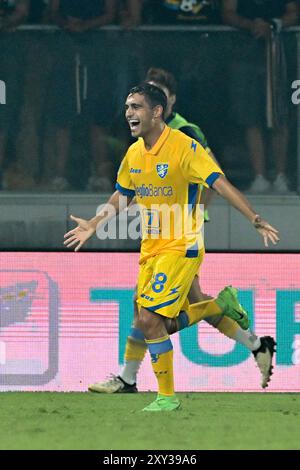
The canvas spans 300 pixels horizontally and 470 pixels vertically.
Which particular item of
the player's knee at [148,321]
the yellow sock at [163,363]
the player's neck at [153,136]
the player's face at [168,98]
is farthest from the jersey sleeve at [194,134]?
the yellow sock at [163,363]

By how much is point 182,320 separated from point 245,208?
3.63ft

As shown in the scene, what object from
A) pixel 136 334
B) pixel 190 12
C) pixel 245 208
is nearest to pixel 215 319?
pixel 136 334

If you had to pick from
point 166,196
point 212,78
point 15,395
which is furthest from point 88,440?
point 212,78

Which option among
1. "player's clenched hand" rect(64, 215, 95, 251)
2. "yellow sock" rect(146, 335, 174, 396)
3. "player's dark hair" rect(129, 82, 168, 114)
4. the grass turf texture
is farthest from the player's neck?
the grass turf texture

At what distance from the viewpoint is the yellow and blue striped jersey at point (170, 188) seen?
7.56m

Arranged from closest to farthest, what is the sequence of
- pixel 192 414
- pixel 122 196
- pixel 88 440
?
pixel 88 440
pixel 192 414
pixel 122 196

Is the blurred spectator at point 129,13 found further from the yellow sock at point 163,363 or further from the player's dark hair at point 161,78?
the yellow sock at point 163,363

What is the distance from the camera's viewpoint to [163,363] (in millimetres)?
7477

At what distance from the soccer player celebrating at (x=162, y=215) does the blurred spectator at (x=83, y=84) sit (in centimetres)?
106

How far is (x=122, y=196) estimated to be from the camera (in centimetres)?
794

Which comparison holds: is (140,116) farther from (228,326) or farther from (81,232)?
(228,326)

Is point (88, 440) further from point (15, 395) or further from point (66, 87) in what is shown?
point (66, 87)

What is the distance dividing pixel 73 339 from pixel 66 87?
5.19ft
